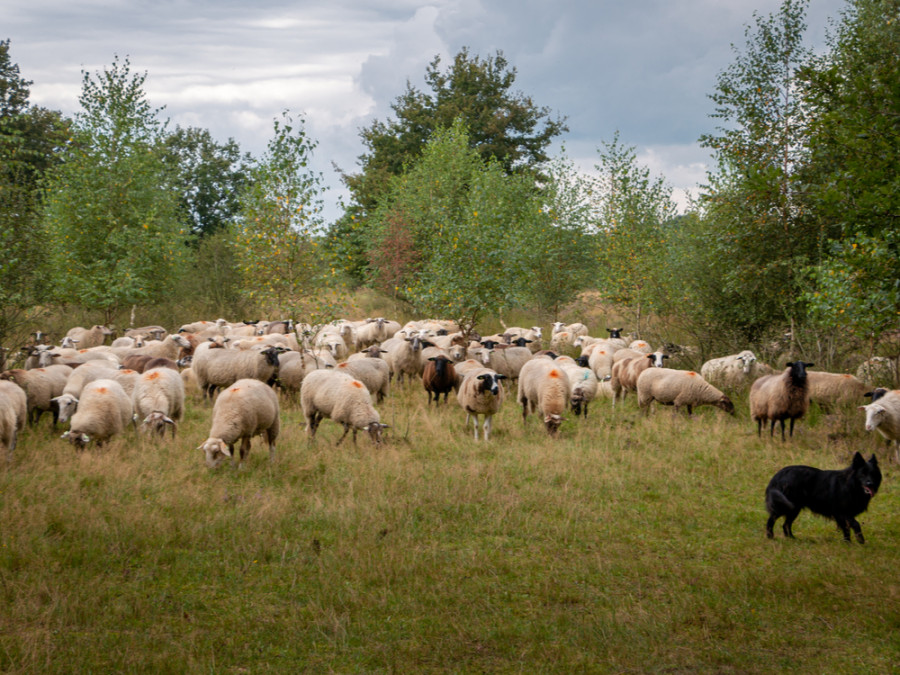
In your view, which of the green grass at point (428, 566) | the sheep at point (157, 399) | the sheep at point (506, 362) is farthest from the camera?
the sheep at point (506, 362)

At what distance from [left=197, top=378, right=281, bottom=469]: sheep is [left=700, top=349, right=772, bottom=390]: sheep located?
12401mm

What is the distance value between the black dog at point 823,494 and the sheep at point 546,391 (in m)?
6.06

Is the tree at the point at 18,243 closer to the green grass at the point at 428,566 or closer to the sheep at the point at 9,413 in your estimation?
the sheep at the point at 9,413

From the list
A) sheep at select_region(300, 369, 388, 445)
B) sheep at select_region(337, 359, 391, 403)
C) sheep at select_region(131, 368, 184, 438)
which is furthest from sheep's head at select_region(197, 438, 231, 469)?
sheep at select_region(337, 359, 391, 403)

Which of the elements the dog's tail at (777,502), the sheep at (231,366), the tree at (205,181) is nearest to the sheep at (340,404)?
the sheep at (231,366)

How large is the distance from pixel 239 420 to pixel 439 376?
6.79 m

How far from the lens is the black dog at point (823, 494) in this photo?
26.0 feet

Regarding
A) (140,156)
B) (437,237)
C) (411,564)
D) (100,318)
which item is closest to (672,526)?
(411,564)

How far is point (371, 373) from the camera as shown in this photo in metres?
16.7

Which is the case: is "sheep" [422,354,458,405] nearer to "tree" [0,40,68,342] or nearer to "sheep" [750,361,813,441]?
"sheep" [750,361,813,441]

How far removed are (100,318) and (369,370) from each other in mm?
21901

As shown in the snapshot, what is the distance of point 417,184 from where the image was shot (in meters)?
41.2

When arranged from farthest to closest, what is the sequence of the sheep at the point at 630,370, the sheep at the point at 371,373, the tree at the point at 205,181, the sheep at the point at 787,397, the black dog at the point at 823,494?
the tree at the point at 205,181
the sheep at the point at 630,370
the sheep at the point at 371,373
the sheep at the point at 787,397
the black dog at the point at 823,494

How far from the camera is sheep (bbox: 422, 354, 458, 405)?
669 inches
